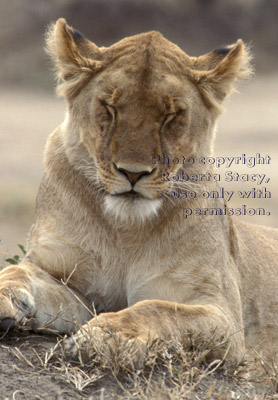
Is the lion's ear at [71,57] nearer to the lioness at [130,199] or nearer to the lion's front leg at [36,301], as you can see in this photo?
the lioness at [130,199]

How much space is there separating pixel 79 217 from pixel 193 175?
709mm

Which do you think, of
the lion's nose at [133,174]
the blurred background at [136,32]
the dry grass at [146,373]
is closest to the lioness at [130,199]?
the lion's nose at [133,174]

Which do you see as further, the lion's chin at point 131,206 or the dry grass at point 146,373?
the lion's chin at point 131,206

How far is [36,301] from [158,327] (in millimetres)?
815

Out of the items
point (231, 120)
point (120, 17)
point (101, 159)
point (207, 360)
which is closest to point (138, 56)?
point (101, 159)

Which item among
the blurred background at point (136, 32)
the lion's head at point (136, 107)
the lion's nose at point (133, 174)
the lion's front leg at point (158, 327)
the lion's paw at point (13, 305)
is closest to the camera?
the lion's front leg at point (158, 327)

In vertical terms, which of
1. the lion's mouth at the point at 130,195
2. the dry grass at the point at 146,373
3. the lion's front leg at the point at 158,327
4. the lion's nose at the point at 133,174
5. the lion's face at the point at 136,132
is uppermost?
the lion's face at the point at 136,132

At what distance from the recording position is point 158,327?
15.6 feet

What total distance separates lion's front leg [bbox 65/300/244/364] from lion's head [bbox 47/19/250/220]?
2.08 feet

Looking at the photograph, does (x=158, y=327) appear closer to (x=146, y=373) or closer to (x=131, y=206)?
(x=146, y=373)

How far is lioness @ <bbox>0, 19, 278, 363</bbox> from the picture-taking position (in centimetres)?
520

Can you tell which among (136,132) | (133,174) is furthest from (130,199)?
(136,132)

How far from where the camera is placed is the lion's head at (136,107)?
5.19m

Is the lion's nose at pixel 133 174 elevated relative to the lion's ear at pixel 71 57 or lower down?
lower down
